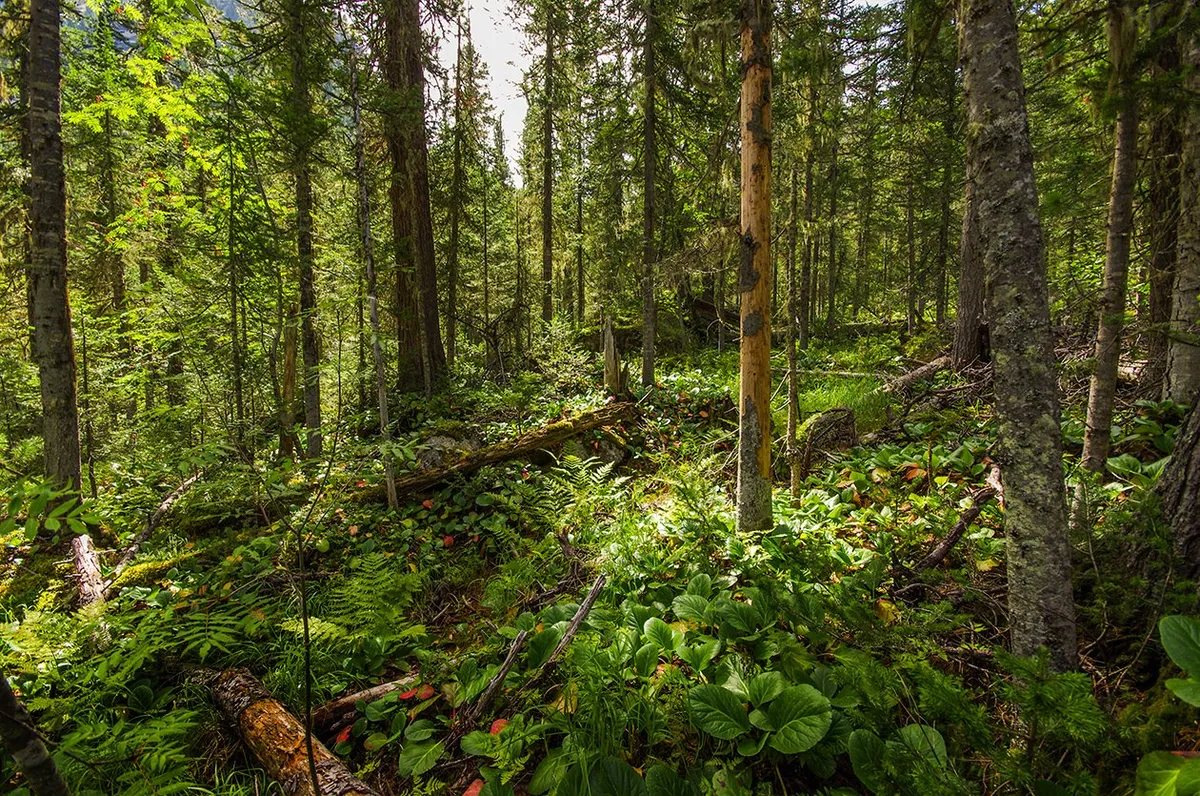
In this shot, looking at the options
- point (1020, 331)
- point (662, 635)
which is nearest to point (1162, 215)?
point (1020, 331)

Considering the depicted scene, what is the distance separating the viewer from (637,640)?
9.07 ft

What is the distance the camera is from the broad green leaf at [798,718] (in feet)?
6.15

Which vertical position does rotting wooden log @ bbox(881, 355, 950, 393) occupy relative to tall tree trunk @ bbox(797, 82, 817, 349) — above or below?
below

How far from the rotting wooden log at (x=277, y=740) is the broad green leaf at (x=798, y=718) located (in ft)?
6.13

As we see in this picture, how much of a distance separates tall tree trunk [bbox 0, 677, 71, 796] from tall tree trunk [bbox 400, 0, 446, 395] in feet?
26.0

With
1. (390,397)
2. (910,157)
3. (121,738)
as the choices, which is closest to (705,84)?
(121,738)

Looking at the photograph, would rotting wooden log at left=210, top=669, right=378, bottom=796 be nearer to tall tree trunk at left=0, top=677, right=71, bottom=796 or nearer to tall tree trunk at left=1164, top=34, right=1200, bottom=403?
tall tree trunk at left=0, top=677, right=71, bottom=796

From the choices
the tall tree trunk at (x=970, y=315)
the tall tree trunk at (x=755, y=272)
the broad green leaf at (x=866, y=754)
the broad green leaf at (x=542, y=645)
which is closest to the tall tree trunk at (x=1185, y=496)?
the broad green leaf at (x=866, y=754)

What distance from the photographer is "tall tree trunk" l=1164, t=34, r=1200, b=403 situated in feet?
12.7

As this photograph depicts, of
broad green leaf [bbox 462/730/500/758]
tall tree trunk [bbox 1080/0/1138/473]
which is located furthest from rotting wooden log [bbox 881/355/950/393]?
broad green leaf [bbox 462/730/500/758]

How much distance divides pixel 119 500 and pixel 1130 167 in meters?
11.1

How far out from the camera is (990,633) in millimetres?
2662

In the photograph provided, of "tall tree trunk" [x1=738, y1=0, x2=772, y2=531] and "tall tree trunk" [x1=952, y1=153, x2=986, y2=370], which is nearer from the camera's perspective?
"tall tree trunk" [x1=738, y1=0, x2=772, y2=531]

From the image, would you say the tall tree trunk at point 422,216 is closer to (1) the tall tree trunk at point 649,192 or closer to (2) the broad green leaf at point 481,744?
(1) the tall tree trunk at point 649,192
